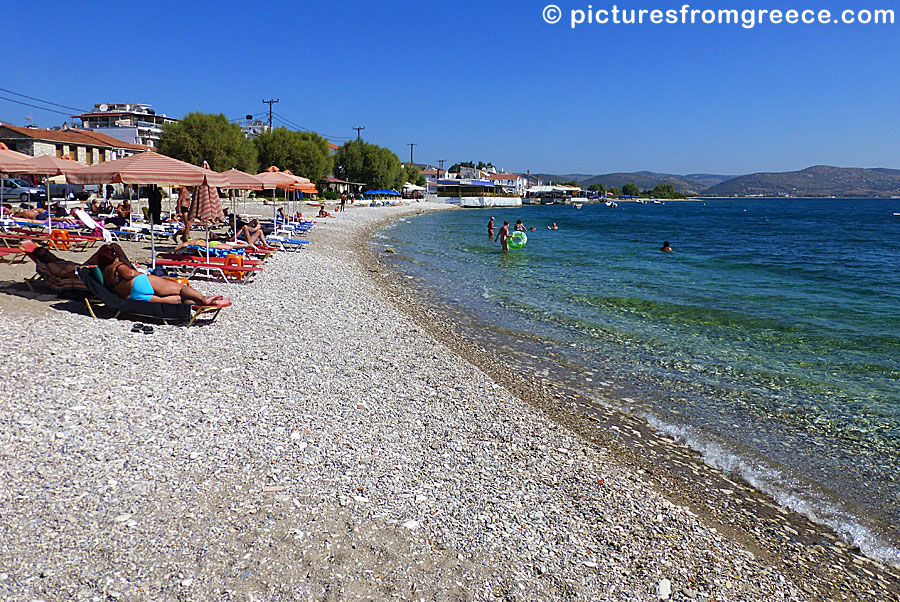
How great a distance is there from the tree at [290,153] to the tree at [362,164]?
22.9 meters

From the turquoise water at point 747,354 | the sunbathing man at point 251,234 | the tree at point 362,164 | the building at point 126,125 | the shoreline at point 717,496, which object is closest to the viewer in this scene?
the shoreline at point 717,496

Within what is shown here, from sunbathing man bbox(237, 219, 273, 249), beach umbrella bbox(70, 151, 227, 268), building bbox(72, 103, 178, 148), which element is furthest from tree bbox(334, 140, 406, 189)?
beach umbrella bbox(70, 151, 227, 268)

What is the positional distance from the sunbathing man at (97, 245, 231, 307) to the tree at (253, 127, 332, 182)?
60.4 meters

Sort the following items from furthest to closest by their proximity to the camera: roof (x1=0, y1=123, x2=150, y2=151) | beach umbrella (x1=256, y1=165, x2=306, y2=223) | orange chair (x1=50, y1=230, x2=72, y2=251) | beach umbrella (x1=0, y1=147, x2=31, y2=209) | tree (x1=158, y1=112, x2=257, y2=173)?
tree (x1=158, y1=112, x2=257, y2=173) < roof (x1=0, y1=123, x2=150, y2=151) < beach umbrella (x1=256, y1=165, x2=306, y2=223) < orange chair (x1=50, y1=230, x2=72, y2=251) < beach umbrella (x1=0, y1=147, x2=31, y2=209)

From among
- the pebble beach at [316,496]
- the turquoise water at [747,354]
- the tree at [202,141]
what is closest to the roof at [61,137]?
Answer: the tree at [202,141]

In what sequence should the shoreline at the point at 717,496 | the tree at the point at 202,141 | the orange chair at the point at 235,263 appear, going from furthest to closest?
the tree at the point at 202,141
the orange chair at the point at 235,263
the shoreline at the point at 717,496

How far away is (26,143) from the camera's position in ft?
150

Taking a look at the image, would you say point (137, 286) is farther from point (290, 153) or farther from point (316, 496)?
point (290, 153)

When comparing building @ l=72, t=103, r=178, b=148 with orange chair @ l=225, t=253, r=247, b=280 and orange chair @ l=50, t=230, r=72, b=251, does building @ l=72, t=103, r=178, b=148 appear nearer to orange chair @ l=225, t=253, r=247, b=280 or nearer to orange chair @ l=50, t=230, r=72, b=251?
orange chair @ l=50, t=230, r=72, b=251

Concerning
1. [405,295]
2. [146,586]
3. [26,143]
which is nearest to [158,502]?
[146,586]

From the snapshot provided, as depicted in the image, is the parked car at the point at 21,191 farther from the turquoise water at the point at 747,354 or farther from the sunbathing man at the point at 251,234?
the turquoise water at the point at 747,354

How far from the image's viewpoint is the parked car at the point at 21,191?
34.2 m

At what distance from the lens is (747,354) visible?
11.9 m

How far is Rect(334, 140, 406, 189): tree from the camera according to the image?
316 feet
